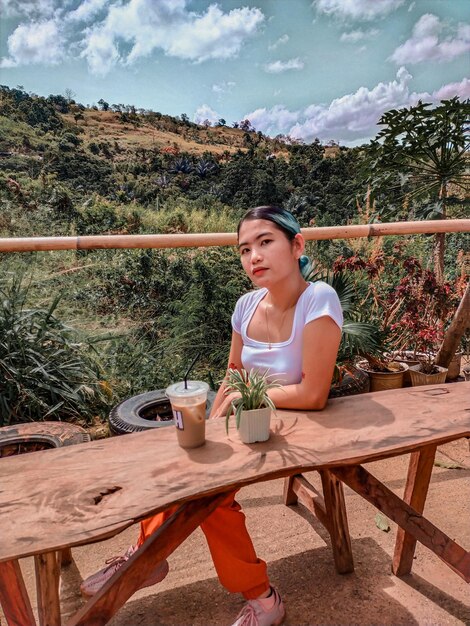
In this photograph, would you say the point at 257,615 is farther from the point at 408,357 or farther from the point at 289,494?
the point at 408,357

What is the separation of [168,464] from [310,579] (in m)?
0.96

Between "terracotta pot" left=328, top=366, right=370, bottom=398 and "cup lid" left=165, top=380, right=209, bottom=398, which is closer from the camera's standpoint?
"cup lid" left=165, top=380, right=209, bottom=398

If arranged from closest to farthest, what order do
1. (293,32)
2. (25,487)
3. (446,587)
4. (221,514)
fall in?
(25,487)
(221,514)
(446,587)
(293,32)

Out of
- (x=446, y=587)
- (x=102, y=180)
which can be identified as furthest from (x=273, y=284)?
(x=102, y=180)

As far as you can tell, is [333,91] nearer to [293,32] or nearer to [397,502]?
[293,32]

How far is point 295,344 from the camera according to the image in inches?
58.2

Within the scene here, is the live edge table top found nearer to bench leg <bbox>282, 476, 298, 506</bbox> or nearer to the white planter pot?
the white planter pot

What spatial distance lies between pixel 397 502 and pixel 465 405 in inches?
14.3

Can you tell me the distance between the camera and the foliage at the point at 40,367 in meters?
2.79

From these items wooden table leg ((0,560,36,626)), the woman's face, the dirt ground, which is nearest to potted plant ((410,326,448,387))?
the dirt ground

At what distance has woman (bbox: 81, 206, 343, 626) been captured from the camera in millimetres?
1354

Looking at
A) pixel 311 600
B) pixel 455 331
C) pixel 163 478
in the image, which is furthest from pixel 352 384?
pixel 163 478

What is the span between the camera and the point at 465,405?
144 centimetres

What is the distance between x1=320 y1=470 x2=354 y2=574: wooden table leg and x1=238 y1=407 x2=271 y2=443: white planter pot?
616mm
